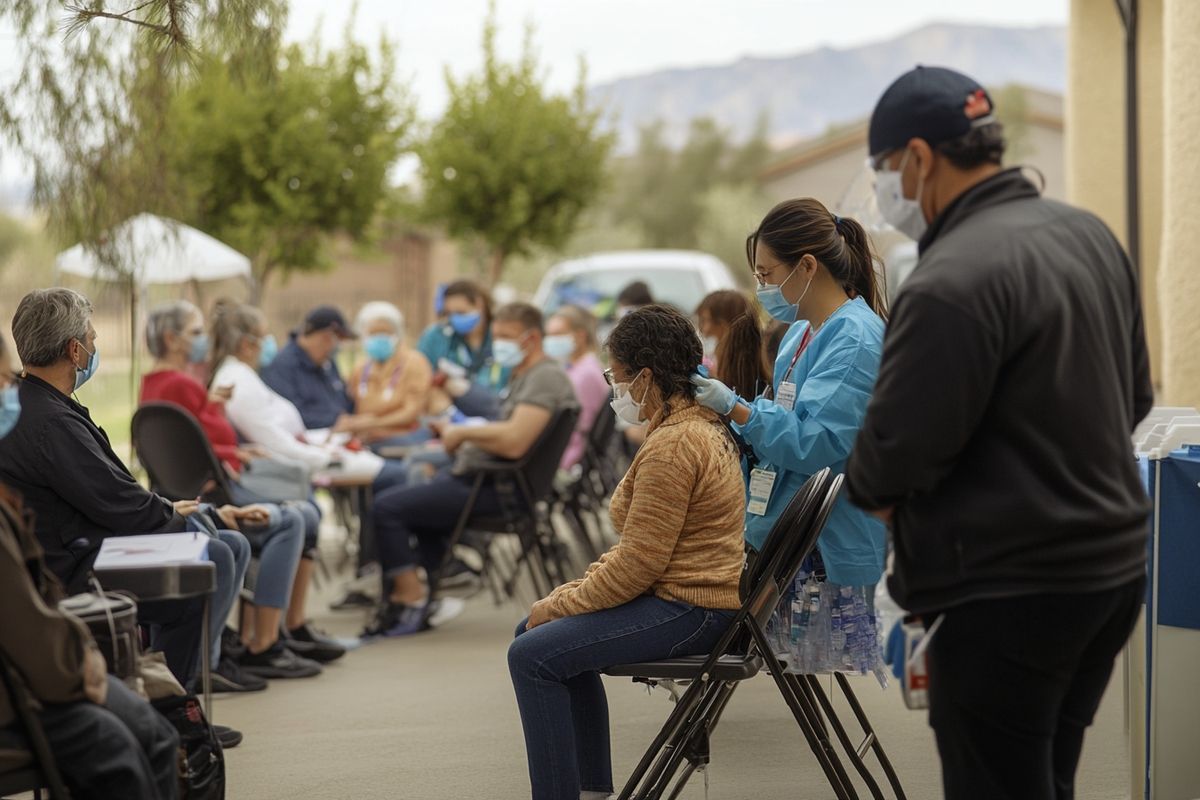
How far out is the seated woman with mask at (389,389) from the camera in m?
8.78

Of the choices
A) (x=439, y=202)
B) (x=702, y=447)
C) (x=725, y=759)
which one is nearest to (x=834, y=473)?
(x=702, y=447)

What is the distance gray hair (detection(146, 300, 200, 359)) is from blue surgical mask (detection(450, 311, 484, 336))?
264 centimetres

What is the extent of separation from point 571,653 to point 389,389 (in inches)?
215

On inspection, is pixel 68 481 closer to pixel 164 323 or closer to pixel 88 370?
pixel 88 370

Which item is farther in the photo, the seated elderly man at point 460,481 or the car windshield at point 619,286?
the car windshield at point 619,286

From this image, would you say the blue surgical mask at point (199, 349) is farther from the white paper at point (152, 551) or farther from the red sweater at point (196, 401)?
the white paper at point (152, 551)

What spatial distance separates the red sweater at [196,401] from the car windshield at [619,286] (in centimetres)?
710

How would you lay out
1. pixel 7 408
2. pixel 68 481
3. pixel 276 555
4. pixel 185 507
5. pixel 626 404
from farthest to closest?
pixel 276 555 < pixel 185 507 < pixel 68 481 < pixel 626 404 < pixel 7 408

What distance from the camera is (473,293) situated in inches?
365

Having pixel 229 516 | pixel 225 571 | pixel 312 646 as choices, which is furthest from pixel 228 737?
pixel 312 646

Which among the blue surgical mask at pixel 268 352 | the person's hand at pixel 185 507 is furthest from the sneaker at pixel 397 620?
the person's hand at pixel 185 507

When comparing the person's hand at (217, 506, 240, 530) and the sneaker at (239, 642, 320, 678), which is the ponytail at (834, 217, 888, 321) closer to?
the person's hand at (217, 506, 240, 530)

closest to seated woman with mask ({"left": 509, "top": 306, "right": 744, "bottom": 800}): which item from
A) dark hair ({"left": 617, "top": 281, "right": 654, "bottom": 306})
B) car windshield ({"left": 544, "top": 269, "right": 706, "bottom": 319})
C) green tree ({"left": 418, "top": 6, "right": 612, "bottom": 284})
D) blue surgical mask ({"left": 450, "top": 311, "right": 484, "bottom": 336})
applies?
blue surgical mask ({"left": 450, "top": 311, "right": 484, "bottom": 336})

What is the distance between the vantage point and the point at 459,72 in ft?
60.3
